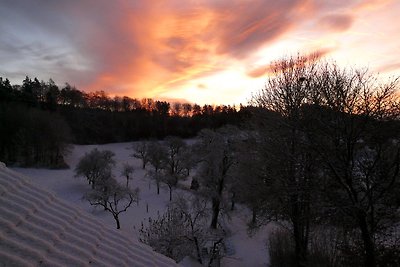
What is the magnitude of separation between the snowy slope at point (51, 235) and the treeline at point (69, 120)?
101 feet

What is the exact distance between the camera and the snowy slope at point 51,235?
3.29 meters

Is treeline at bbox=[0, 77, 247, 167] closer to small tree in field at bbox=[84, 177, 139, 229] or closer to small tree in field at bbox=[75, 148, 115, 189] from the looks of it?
small tree in field at bbox=[75, 148, 115, 189]

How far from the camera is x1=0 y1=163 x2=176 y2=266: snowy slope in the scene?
10.8 ft

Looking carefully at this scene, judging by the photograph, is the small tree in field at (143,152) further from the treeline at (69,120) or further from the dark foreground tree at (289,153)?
the dark foreground tree at (289,153)

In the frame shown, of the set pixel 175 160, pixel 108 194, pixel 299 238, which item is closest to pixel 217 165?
pixel 108 194

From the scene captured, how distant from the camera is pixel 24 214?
3947 millimetres

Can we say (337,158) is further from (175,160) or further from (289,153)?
(175,160)

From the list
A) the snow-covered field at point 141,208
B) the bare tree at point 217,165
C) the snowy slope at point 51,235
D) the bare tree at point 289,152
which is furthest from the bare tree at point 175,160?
the snowy slope at point 51,235

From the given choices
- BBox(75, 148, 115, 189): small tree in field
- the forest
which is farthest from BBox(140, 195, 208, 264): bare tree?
BBox(75, 148, 115, 189): small tree in field

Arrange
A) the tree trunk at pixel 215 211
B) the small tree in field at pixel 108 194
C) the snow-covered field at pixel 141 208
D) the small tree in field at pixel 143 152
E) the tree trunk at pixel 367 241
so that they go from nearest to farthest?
the tree trunk at pixel 367 241
the snow-covered field at pixel 141 208
the tree trunk at pixel 215 211
the small tree in field at pixel 108 194
the small tree in field at pixel 143 152

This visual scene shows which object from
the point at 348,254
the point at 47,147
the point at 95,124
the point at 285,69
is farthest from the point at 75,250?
the point at 95,124

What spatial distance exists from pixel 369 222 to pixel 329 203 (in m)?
1.90

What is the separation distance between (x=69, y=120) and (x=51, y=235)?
101160mm

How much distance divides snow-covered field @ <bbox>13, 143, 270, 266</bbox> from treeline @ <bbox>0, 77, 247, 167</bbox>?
231 inches
